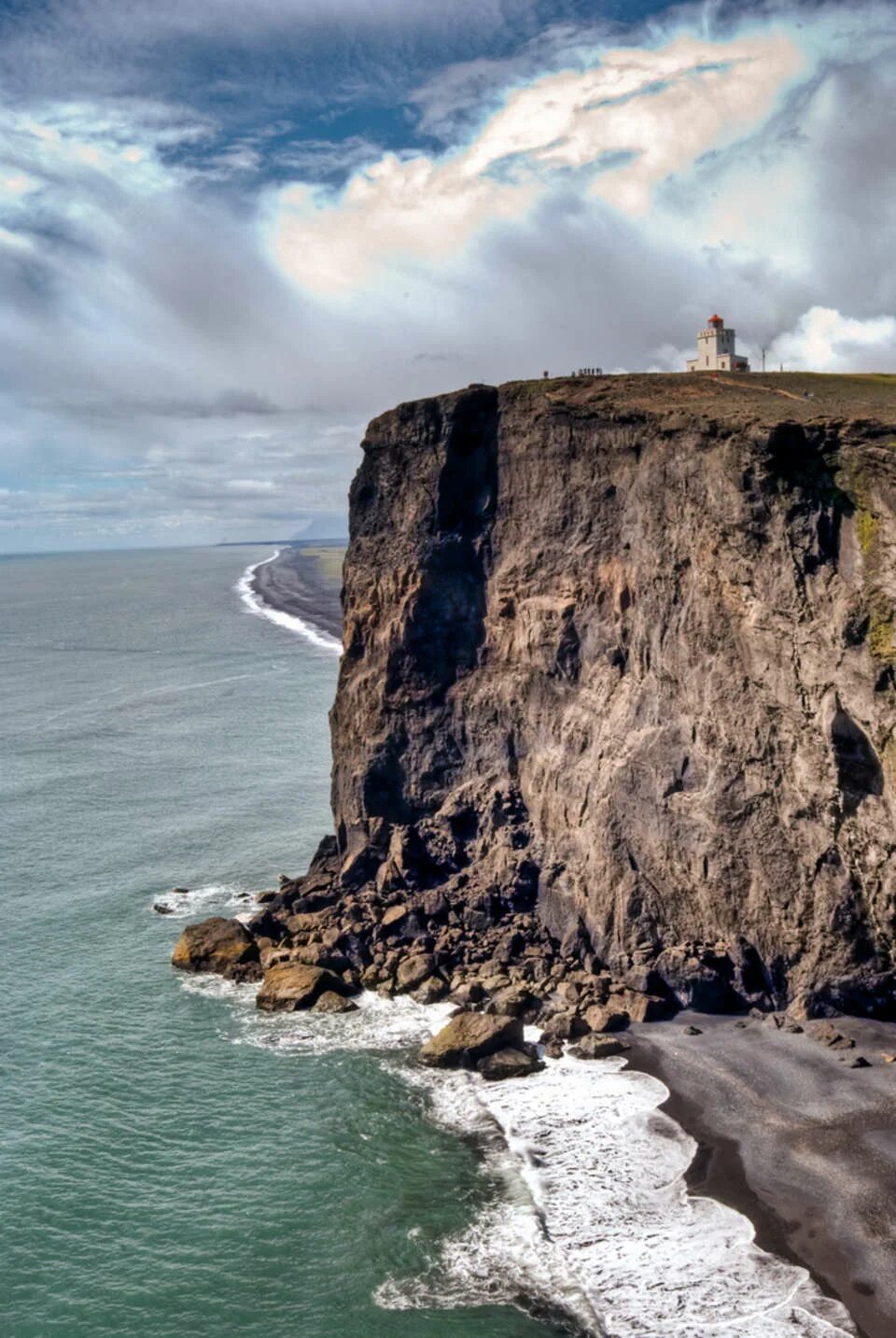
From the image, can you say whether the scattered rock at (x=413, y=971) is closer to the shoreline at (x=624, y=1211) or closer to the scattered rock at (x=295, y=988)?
the scattered rock at (x=295, y=988)

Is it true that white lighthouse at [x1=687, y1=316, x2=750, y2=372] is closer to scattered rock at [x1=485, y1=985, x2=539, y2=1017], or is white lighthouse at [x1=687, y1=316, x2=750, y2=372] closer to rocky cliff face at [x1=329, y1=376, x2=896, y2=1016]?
rocky cliff face at [x1=329, y1=376, x2=896, y2=1016]

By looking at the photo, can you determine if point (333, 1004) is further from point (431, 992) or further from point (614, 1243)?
point (614, 1243)

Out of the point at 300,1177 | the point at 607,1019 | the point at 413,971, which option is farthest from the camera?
the point at 413,971

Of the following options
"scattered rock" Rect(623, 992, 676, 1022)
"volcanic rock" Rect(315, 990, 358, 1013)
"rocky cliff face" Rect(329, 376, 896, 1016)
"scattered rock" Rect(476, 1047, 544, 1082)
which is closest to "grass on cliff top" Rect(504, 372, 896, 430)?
Result: "rocky cliff face" Rect(329, 376, 896, 1016)

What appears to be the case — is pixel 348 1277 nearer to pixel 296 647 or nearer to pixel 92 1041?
pixel 92 1041

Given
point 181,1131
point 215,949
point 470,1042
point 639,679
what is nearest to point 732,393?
point 639,679
